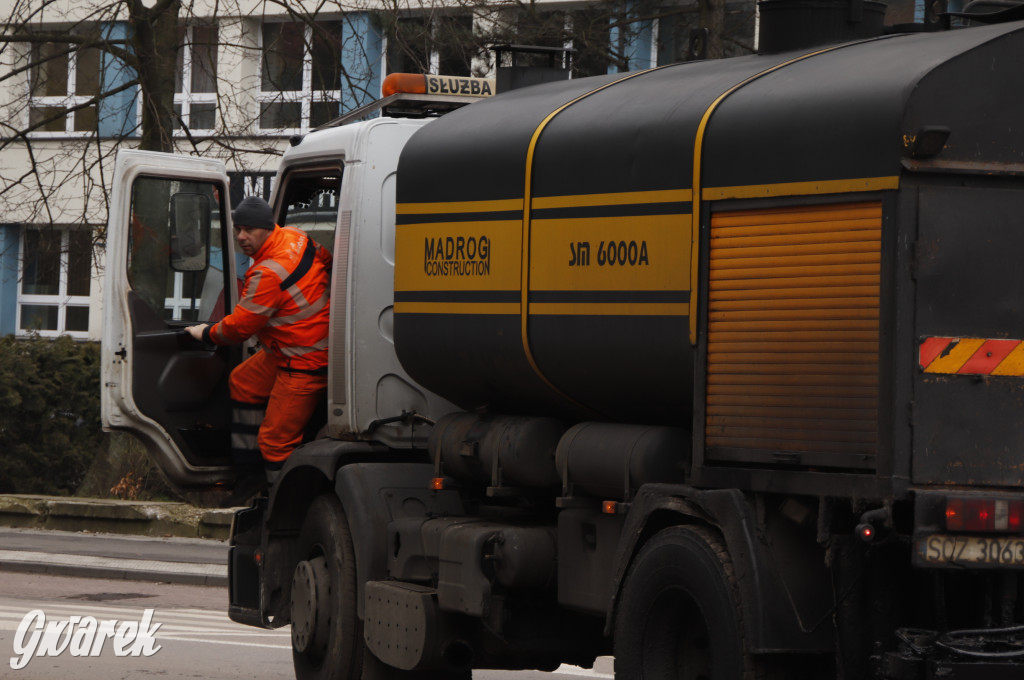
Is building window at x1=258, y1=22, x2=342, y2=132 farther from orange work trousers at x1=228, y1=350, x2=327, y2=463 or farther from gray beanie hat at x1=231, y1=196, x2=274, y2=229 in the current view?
gray beanie hat at x1=231, y1=196, x2=274, y2=229

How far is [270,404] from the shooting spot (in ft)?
28.8

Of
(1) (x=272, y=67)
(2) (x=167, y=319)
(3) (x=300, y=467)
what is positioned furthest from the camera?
(1) (x=272, y=67)

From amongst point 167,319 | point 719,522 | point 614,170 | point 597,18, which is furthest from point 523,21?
point 719,522

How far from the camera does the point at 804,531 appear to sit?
18.1ft

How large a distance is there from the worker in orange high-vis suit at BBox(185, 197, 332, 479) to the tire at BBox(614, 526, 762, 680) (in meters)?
2.88

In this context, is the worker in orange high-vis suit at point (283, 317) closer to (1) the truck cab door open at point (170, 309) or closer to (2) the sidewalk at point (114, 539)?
(1) the truck cab door open at point (170, 309)

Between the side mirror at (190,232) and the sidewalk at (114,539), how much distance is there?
6574 millimetres

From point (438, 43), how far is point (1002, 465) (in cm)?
1298

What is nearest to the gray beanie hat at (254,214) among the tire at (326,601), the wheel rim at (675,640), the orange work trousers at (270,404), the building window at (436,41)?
the orange work trousers at (270,404)

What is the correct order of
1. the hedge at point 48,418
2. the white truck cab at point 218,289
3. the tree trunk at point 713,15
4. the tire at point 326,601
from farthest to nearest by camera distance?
the hedge at point 48,418
the tree trunk at point 713,15
the white truck cab at point 218,289
the tire at point 326,601

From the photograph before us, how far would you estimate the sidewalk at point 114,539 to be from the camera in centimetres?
1573

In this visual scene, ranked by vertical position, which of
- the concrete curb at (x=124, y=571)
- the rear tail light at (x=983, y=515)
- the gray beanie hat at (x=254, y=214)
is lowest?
the concrete curb at (x=124, y=571)

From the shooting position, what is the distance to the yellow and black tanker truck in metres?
5.23

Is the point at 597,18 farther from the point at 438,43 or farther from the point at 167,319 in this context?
the point at 167,319
